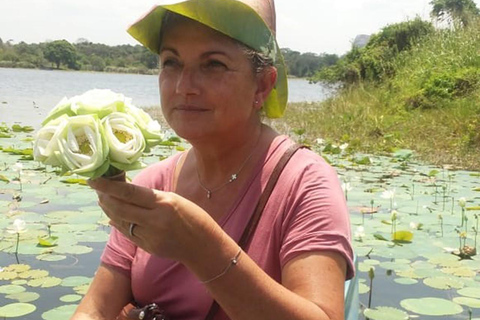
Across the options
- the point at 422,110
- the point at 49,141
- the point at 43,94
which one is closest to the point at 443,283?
the point at 49,141

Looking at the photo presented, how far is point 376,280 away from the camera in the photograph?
267cm

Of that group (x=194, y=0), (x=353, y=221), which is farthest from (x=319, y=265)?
(x=353, y=221)

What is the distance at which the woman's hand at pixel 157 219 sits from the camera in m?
1.01

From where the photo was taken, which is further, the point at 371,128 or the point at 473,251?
the point at 371,128

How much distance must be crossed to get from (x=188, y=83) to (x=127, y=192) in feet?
1.33

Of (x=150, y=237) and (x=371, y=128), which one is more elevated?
(x=150, y=237)

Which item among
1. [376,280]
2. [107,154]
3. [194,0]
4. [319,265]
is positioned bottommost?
[376,280]

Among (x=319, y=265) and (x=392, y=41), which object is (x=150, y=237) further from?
(x=392, y=41)

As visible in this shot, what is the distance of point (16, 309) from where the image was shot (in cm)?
220

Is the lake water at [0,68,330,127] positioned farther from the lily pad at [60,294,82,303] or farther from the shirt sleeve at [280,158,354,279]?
the shirt sleeve at [280,158,354,279]

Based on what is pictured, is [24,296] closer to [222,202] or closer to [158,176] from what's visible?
[158,176]

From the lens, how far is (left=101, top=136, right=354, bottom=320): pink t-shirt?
1243 mm

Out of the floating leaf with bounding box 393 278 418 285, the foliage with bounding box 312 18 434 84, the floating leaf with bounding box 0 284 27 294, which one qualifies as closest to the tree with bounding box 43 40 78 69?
the foliage with bounding box 312 18 434 84

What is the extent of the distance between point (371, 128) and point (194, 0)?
6.65 m
